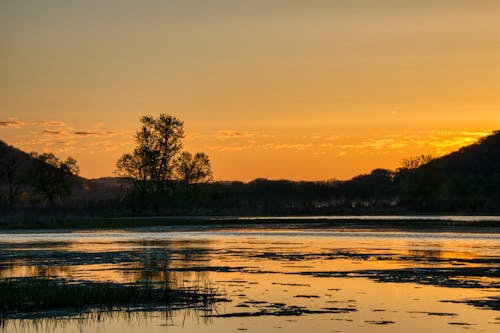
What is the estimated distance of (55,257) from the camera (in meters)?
42.3

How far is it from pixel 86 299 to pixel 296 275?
33.9 ft

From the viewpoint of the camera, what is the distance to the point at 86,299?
24891 millimetres

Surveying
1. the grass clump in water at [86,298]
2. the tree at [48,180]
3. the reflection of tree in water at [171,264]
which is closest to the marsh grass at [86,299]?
the grass clump in water at [86,298]

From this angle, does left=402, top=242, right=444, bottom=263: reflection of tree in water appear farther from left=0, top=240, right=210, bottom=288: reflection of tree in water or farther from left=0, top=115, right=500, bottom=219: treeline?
left=0, top=115, right=500, bottom=219: treeline

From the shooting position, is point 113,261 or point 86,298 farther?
point 113,261

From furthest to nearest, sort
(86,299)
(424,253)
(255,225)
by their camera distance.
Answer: (255,225)
(424,253)
(86,299)

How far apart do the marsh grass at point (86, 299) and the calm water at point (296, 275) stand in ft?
2.91

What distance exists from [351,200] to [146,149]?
30.7 m

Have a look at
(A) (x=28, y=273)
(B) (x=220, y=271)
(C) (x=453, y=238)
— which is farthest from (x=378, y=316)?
(C) (x=453, y=238)

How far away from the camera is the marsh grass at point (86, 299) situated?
2369cm

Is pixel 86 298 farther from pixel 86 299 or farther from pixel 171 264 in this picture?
pixel 171 264

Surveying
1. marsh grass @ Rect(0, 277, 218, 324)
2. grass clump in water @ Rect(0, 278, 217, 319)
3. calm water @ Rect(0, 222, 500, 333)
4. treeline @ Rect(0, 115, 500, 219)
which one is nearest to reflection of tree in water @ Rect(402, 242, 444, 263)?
calm water @ Rect(0, 222, 500, 333)

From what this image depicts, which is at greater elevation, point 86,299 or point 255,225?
point 255,225

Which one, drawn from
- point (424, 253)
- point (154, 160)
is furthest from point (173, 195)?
point (424, 253)
